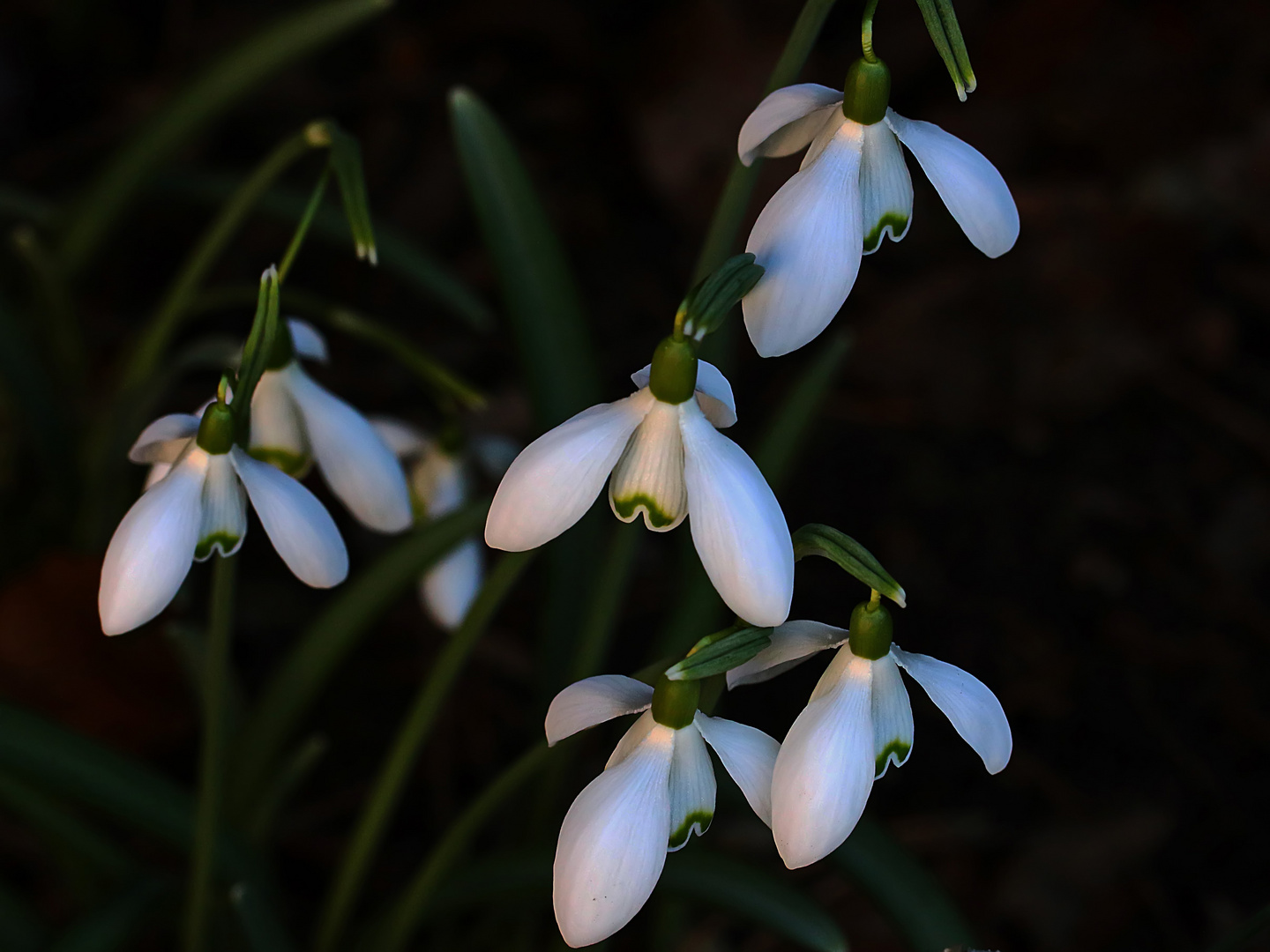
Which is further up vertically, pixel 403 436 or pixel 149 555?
pixel 149 555

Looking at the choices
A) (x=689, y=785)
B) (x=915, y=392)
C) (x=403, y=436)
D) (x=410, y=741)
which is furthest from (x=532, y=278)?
(x=915, y=392)

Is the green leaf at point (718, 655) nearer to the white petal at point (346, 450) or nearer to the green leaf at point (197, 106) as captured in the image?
the white petal at point (346, 450)

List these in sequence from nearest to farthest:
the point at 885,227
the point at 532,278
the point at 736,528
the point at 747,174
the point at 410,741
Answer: the point at 736,528 → the point at 885,227 → the point at 747,174 → the point at 410,741 → the point at 532,278

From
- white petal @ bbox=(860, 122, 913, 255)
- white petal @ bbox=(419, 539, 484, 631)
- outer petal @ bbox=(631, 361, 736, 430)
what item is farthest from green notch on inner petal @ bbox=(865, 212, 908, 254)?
white petal @ bbox=(419, 539, 484, 631)

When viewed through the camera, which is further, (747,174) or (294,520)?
(747,174)

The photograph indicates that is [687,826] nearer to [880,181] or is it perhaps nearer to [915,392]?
[880,181]

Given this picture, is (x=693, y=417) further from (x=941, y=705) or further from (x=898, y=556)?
(x=898, y=556)

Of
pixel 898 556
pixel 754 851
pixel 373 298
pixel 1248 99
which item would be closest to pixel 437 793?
pixel 754 851
